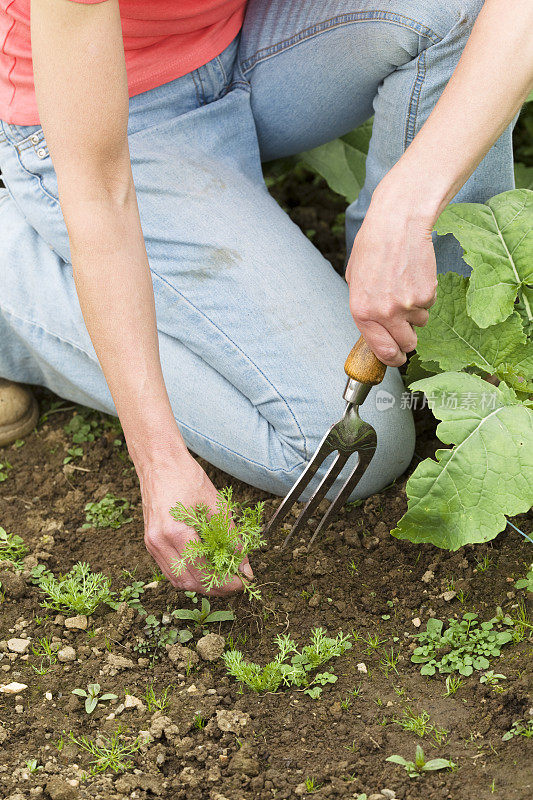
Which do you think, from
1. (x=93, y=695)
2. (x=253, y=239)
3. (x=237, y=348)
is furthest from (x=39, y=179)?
(x=93, y=695)

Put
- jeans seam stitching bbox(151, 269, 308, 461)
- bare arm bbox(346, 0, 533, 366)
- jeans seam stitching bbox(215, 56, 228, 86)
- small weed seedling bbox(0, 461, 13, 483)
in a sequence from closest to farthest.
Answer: bare arm bbox(346, 0, 533, 366) → jeans seam stitching bbox(151, 269, 308, 461) → jeans seam stitching bbox(215, 56, 228, 86) → small weed seedling bbox(0, 461, 13, 483)

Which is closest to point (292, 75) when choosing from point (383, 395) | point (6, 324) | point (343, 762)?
point (383, 395)

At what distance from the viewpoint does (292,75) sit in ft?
8.00

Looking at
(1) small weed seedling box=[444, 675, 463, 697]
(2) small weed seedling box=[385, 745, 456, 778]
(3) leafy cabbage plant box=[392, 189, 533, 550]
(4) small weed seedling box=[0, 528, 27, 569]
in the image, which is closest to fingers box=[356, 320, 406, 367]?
(3) leafy cabbage plant box=[392, 189, 533, 550]

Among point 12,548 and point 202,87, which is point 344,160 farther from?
point 12,548

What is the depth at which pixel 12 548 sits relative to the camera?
227 centimetres

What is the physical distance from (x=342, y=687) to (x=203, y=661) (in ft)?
1.05

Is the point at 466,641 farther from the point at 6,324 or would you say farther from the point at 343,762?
the point at 6,324

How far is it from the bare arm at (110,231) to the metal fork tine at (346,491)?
0.39 m

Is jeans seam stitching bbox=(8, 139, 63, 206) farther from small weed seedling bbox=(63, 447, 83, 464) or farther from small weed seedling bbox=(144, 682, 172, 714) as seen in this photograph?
small weed seedling bbox=(144, 682, 172, 714)

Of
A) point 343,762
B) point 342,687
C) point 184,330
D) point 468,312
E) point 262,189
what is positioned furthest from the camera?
point 262,189

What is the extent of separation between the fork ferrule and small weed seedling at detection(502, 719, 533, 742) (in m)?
0.74

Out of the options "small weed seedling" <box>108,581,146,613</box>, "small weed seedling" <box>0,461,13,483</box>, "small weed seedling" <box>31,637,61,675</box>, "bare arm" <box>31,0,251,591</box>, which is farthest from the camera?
"small weed seedling" <box>0,461,13,483</box>

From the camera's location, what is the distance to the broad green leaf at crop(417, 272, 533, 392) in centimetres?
209
